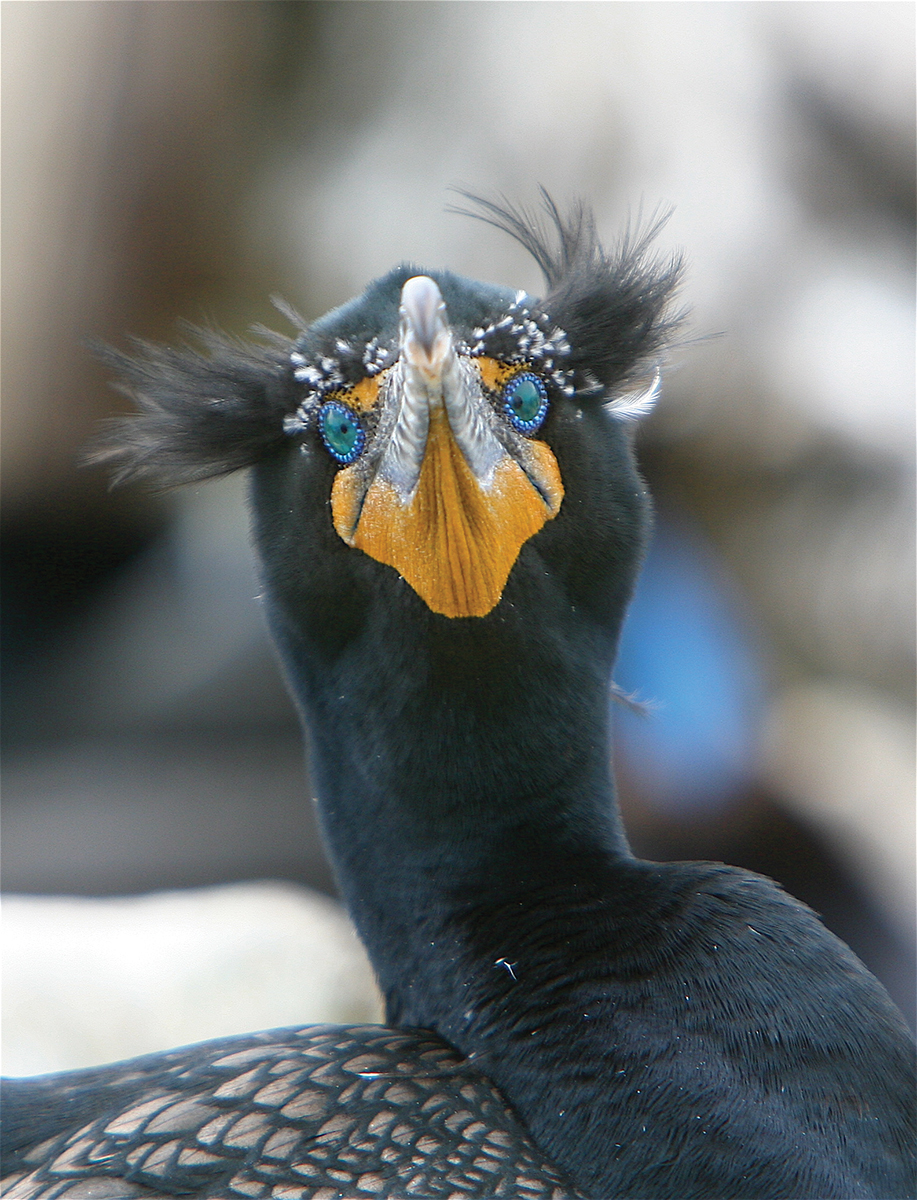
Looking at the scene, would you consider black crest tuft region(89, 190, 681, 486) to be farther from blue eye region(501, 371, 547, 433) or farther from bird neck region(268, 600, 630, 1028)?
bird neck region(268, 600, 630, 1028)

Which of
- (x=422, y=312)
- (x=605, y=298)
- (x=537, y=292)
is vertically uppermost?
(x=537, y=292)

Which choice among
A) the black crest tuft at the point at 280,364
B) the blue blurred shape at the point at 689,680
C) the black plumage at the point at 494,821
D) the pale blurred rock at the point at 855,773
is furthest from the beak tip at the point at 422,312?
the pale blurred rock at the point at 855,773

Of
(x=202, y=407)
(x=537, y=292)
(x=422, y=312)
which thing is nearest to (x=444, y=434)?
(x=422, y=312)

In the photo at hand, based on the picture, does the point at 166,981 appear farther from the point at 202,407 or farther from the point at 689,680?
the point at 202,407

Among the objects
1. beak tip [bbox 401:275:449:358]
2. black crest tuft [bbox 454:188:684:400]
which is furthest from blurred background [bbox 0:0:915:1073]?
beak tip [bbox 401:275:449:358]

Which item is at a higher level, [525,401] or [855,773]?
[525,401]

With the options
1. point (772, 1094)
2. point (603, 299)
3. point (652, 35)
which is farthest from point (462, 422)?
point (652, 35)
